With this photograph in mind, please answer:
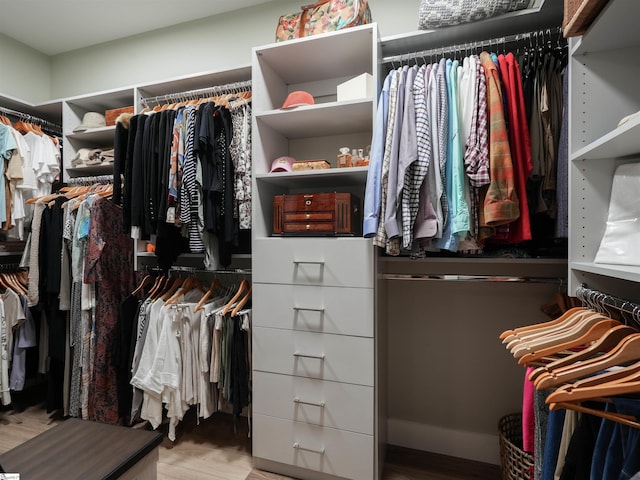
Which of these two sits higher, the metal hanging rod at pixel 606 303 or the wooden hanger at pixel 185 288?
the metal hanging rod at pixel 606 303

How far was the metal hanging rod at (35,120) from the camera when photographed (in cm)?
247

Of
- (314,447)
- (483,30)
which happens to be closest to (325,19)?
(483,30)

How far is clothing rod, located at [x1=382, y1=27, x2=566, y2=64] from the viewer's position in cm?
151

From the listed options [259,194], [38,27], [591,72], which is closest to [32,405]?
[259,194]

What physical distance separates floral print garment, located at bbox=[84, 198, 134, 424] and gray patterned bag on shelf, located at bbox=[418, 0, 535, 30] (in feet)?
6.72

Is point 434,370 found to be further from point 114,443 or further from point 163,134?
point 163,134

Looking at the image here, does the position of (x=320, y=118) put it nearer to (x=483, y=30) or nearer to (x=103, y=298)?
(x=483, y=30)

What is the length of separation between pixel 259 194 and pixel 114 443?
3.99ft

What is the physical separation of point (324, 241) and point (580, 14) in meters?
1.18

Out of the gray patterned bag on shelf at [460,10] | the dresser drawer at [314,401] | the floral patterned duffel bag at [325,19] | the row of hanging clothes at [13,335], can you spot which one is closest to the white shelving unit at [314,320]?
the dresser drawer at [314,401]

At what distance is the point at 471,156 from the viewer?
1401mm

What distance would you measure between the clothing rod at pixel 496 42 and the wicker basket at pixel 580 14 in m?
0.58

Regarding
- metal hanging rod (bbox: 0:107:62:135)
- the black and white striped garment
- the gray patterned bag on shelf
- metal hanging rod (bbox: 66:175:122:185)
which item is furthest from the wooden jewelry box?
metal hanging rod (bbox: 0:107:62:135)

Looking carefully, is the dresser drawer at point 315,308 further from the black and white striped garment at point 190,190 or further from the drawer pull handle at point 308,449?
the drawer pull handle at point 308,449
